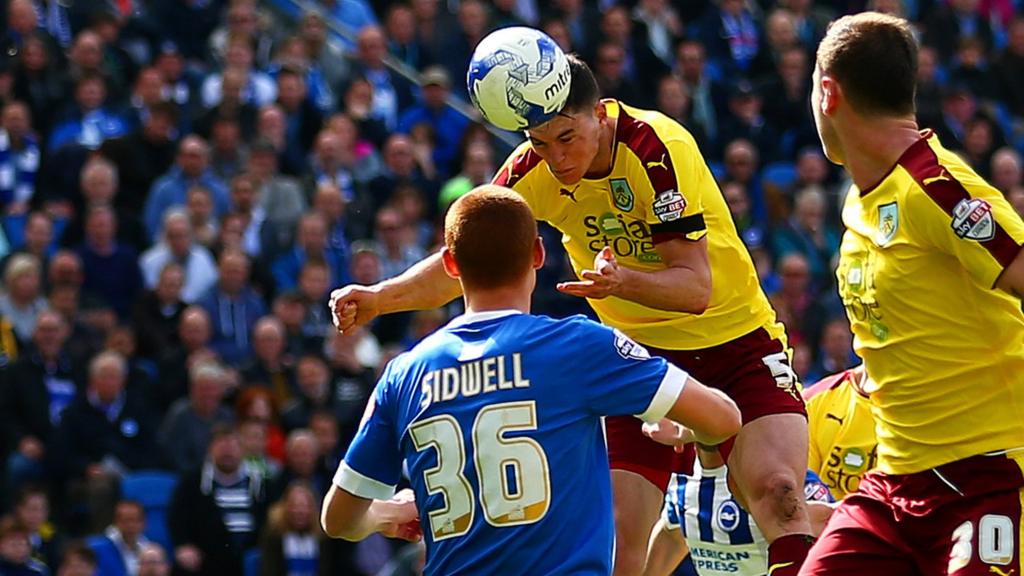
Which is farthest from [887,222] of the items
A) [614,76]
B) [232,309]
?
[614,76]

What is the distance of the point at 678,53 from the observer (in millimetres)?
21250

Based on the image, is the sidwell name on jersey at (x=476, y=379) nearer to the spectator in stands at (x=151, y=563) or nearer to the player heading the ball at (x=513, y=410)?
the player heading the ball at (x=513, y=410)

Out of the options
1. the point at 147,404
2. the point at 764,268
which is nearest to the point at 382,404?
the point at 147,404

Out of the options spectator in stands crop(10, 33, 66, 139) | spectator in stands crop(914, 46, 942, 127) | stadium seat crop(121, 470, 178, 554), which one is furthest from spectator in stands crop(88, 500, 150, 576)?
spectator in stands crop(914, 46, 942, 127)

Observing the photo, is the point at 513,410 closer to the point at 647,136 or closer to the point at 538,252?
the point at 538,252

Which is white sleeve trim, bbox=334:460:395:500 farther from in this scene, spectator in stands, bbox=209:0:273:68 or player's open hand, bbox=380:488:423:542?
spectator in stands, bbox=209:0:273:68

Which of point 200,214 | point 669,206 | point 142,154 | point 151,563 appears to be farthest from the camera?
point 142,154

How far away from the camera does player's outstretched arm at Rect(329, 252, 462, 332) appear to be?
25.9ft

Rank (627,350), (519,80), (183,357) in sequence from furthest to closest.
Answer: (183,357) < (519,80) < (627,350)

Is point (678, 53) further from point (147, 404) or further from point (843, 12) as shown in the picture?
point (147, 404)

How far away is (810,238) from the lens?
736 inches

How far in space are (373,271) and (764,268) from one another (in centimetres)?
383

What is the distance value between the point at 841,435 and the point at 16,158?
966cm

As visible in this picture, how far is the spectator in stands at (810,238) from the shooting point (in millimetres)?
18578
